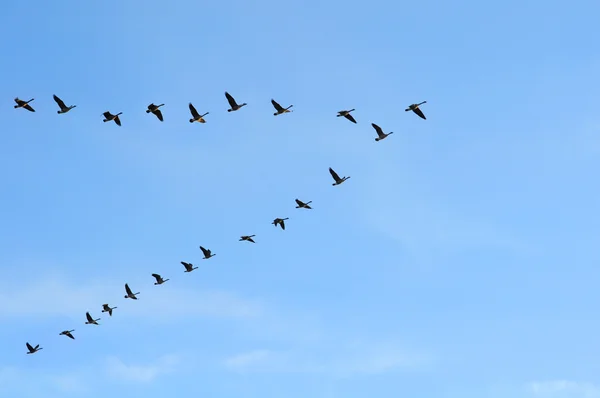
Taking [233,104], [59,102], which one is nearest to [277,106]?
[233,104]

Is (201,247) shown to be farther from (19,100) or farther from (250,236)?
(19,100)

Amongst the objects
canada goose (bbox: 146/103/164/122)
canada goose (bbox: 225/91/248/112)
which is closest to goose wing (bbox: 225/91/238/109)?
canada goose (bbox: 225/91/248/112)

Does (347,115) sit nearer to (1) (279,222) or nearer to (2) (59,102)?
(1) (279,222)

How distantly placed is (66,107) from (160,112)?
11335 millimetres

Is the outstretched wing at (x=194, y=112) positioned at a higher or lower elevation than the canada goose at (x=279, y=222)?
higher

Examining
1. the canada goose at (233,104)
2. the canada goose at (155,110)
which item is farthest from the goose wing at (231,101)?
the canada goose at (155,110)

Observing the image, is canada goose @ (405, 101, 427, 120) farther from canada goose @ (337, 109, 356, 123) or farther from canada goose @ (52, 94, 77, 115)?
canada goose @ (52, 94, 77, 115)

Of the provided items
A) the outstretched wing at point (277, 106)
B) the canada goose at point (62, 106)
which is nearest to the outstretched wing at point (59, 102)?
the canada goose at point (62, 106)

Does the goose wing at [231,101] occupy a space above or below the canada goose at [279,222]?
above

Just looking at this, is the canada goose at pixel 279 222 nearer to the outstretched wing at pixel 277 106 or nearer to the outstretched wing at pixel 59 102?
the outstretched wing at pixel 277 106

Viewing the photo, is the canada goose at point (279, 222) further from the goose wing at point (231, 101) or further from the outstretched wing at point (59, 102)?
the outstretched wing at point (59, 102)

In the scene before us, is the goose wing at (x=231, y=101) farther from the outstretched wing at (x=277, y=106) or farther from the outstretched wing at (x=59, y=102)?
the outstretched wing at (x=59, y=102)

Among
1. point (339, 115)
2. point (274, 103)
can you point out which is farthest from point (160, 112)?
point (339, 115)

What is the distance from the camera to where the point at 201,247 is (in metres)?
122
